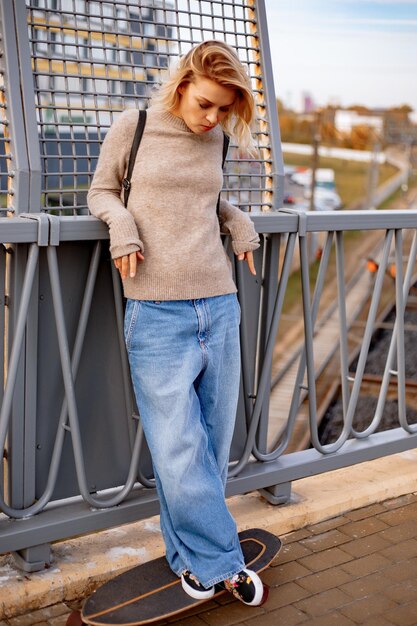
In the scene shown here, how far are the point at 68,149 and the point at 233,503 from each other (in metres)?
1.53

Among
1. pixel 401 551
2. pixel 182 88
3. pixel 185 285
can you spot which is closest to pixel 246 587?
pixel 401 551

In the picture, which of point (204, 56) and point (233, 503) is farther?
point (233, 503)

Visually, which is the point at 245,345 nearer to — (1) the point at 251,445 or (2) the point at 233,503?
(1) the point at 251,445

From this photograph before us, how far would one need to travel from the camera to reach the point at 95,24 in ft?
9.06

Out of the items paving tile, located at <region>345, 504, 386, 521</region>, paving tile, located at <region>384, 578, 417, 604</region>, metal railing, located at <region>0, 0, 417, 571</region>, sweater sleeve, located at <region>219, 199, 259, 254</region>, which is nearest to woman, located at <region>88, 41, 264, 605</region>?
sweater sleeve, located at <region>219, 199, 259, 254</region>

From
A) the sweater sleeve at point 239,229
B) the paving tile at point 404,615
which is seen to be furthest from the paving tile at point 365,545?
the sweater sleeve at point 239,229

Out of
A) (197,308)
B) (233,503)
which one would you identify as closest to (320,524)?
(233,503)

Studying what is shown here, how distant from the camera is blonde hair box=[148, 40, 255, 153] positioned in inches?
91.5

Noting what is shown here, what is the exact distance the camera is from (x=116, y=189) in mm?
2461

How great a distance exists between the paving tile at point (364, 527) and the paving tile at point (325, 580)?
0.31m

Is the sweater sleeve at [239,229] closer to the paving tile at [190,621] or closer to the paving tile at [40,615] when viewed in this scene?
the paving tile at [190,621]

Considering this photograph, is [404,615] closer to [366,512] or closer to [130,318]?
[366,512]

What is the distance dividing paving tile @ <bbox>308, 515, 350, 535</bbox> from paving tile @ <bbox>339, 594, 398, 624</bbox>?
1.76ft

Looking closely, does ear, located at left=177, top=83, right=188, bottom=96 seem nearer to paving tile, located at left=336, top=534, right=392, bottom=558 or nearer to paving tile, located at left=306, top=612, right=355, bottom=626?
paving tile, located at left=306, top=612, right=355, bottom=626
